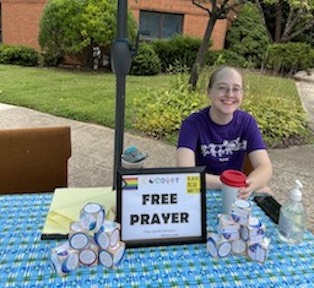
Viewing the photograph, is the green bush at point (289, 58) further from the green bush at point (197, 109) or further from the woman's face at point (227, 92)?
the woman's face at point (227, 92)

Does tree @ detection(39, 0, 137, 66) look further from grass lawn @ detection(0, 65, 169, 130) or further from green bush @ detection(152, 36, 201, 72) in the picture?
green bush @ detection(152, 36, 201, 72)

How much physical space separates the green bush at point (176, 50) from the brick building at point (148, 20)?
125 centimetres

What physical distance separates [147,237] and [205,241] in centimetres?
19

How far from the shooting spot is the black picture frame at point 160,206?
1280 mm

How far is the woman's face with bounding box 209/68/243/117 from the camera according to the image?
196 cm

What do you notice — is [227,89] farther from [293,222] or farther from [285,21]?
[285,21]

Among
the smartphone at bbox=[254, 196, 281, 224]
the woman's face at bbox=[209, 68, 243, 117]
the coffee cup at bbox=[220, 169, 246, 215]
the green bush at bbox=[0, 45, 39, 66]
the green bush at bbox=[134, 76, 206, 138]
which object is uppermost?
the woman's face at bbox=[209, 68, 243, 117]

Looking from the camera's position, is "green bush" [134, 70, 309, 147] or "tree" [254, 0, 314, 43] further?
"tree" [254, 0, 314, 43]

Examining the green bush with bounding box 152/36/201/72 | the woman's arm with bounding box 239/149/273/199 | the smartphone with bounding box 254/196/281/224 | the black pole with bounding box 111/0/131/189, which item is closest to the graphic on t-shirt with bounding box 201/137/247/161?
the woman's arm with bounding box 239/149/273/199

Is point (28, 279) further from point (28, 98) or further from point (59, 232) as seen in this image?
point (28, 98)

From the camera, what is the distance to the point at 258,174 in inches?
73.9

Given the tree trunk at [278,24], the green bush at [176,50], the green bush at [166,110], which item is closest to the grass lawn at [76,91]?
the green bush at [166,110]

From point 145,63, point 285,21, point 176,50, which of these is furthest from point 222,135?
point 285,21

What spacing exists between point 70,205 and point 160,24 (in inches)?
479
